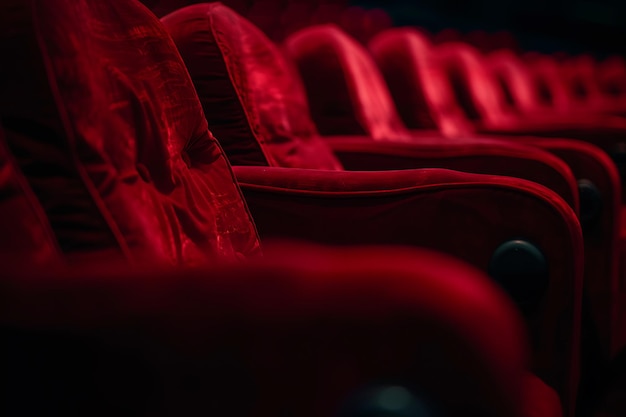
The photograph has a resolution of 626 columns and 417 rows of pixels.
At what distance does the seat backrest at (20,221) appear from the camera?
441 millimetres

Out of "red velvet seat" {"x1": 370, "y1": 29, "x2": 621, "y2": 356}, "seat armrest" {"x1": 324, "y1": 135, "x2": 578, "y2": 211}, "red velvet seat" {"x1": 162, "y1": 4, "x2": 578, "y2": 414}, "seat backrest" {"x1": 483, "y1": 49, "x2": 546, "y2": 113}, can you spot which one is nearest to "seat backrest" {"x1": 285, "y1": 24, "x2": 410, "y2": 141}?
"seat armrest" {"x1": 324, "y1": 135, "x2": 578, "y2": 211}

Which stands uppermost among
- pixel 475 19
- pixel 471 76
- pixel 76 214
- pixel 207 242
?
pixel 76 214

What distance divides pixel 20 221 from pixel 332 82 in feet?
3.59

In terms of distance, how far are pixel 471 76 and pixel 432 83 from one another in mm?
448

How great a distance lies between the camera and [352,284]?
11.9 inches

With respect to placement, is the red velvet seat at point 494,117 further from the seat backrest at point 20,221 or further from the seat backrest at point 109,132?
the seat backrest at point 20,221

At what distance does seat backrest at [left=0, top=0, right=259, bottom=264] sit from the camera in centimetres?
48

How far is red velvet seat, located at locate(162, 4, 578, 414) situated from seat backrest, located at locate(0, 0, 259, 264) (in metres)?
0.09

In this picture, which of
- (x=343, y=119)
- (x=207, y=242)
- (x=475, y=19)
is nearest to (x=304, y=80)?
(x=343, y=119)

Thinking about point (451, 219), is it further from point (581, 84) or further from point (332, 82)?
point (581, 84)

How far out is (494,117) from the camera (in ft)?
8.24

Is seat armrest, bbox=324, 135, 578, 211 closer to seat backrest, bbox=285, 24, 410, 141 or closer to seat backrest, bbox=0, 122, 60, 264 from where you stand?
seat backrest, bbox=285, 24, 410, 141

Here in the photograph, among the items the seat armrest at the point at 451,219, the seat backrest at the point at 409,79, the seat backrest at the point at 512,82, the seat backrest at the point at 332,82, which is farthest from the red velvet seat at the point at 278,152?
the seat backrest at the point at 512,82

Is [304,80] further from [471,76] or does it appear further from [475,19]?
[475,19]
